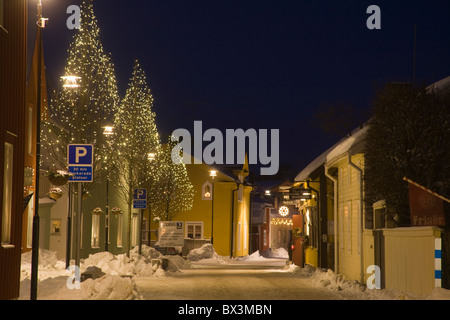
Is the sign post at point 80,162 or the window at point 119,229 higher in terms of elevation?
the sign post at point 80,162

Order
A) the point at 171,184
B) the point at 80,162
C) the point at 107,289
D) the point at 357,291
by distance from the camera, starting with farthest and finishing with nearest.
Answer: the point at 171,184 → the point at 357,291 → the point at 80,162 → the point at 107,289

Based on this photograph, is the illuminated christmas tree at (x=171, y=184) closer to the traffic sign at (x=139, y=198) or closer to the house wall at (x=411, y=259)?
the traffic sign at (x=139, y=198)

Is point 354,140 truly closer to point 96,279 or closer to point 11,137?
point 96,279

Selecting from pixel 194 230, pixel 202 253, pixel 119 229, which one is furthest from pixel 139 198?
pixel 194 230

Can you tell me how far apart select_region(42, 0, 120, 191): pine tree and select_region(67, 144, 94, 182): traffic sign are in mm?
12802

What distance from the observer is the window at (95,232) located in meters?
41.1

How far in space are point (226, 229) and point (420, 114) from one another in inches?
1841

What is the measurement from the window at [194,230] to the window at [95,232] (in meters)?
22.8

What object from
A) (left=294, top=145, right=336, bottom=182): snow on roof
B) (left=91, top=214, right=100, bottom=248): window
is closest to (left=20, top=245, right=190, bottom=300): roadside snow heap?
(left=294, top=145, right=336, bottom=182): snow on roof

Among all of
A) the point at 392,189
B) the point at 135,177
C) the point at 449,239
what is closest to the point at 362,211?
the point at 392,189

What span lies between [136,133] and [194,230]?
25307mm

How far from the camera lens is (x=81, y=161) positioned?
17.1 metres

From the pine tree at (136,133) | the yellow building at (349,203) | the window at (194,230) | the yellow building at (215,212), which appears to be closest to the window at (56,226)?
the pine tree at (136,133)

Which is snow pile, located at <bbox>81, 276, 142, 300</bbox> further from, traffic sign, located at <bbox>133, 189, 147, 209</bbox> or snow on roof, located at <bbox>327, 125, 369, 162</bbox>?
traffic sign, located at <bbox>133, 189, 147, 209</bbox>
